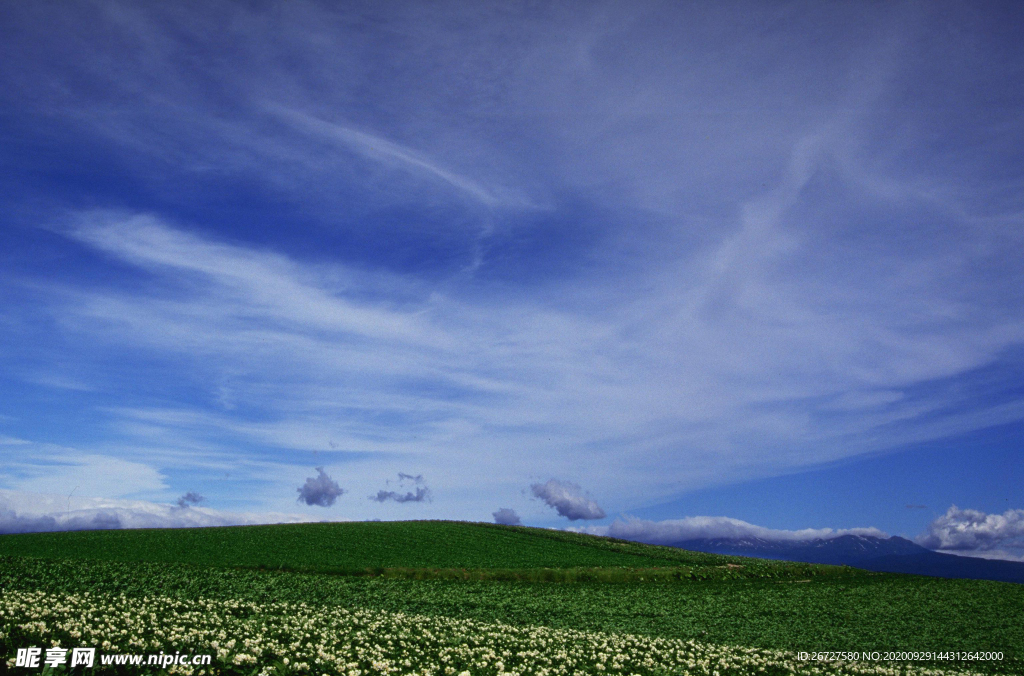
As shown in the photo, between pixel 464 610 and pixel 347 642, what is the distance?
14.7 m

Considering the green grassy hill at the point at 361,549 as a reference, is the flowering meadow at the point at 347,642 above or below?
above

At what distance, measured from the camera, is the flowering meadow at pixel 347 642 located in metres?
16.7

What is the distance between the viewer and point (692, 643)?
2728 cm

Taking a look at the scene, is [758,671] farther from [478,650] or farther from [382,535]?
[382,535]

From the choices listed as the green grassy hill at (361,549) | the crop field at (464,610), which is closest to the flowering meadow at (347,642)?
the crop field at (464,610)

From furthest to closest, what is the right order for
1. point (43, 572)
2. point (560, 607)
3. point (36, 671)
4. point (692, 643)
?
point (560, 607), point (43, 572), point (692, 643), point (36, 671)

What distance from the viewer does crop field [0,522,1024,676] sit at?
61.8ft

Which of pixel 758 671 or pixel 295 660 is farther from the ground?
pixel 295 660

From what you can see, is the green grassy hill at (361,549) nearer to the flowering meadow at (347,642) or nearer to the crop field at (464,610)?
the crop field at (464,610)

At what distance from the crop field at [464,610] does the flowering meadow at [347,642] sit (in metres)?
0.09

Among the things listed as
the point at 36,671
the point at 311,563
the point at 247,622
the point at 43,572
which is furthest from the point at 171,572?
the point at 36,671

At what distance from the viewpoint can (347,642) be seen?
67.2 feet

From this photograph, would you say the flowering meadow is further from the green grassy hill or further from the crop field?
the green grassy hill

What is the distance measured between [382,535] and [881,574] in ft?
A: 189
